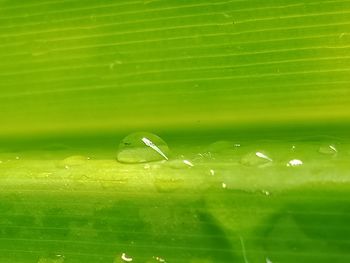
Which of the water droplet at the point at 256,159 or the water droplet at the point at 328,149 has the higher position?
the water droplet at the point at 328,149

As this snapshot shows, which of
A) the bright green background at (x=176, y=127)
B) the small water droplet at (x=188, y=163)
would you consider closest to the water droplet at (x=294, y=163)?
the bright green background at (x=176, y=127)

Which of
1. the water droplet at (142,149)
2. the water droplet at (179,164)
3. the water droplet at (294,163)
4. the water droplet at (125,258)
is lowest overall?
the water droplet at (125,258)

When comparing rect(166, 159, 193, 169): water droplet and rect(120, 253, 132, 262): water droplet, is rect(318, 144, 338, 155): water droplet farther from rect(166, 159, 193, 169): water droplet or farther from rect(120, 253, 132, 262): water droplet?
rect(120, 253, 132, 262): water droplet

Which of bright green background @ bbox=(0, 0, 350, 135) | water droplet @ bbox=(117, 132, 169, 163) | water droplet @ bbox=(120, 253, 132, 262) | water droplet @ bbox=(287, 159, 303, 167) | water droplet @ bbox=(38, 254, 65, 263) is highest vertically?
bright green background @ bbox=(0, 0, 350, 135)

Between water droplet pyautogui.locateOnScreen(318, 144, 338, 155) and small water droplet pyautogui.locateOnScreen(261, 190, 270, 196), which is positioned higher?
water droplet pyautogui.locateOnScreen(318, 144, 338, 155)

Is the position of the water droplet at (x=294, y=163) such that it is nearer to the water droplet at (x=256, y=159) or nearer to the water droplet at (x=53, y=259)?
the water droplet at (x=256, y=159)

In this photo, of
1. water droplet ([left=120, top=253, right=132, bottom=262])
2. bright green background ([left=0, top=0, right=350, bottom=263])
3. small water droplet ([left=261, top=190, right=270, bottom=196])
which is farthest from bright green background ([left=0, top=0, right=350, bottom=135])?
water droplet ([left=120, top=253, right=132, bottom=262])
